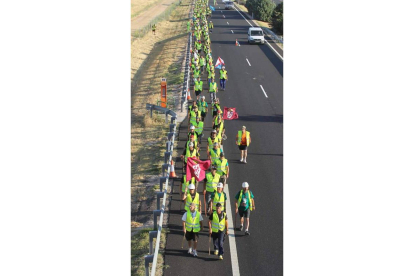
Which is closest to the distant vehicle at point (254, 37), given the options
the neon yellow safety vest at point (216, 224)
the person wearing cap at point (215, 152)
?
the person wearing cap at point (215, 152)

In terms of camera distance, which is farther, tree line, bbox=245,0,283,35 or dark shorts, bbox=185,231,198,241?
tree line, bbox=245,0,283,35

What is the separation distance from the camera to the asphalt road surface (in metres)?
12.2

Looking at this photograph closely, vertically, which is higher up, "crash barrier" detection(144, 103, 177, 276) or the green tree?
the green tree

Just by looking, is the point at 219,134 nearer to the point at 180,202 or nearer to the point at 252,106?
the point at 180,202

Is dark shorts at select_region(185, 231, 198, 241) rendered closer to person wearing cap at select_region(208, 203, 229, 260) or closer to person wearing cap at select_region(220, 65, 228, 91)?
person wearing cap at select_region(208, 203, 229, 260)

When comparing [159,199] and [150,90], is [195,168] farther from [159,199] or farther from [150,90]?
[150,90]

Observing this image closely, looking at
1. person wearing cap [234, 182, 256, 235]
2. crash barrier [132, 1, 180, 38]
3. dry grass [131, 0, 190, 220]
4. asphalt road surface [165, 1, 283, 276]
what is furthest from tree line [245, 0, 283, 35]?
person wearing cap [234, 182, 256, 235]

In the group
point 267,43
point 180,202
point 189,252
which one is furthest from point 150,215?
point 267,43

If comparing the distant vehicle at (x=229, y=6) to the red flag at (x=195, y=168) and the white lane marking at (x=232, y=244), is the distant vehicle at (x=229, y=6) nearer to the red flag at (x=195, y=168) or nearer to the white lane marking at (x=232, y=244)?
the white lane marking at (x=232, y=244)

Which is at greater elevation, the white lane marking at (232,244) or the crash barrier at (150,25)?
the crash barrier at (150,25)

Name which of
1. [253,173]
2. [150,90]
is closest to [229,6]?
[150,90]

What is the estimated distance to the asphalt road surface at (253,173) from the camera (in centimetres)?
1216

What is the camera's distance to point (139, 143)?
71.2ft
